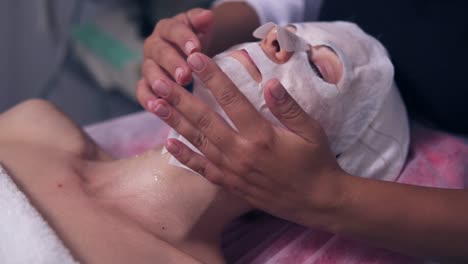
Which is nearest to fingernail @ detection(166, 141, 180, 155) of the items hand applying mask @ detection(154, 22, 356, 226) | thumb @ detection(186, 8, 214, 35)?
hand applying mask @ detection(154, 22, 356, 226)

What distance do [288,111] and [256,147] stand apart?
0.20 ft

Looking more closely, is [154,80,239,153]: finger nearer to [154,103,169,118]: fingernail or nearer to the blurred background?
[154,103,169,118]: fingernail

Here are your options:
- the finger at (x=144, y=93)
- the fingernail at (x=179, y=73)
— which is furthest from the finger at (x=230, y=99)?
the finger at (x=144, y=93)

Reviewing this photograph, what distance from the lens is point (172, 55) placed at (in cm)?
89

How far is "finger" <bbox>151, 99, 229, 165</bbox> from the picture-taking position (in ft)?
2.35

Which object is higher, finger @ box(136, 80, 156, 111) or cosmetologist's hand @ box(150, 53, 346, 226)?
cosmetologist's hand @ box(150, 53, 346, 226)

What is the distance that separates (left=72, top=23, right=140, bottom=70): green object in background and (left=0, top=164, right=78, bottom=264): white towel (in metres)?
1.04

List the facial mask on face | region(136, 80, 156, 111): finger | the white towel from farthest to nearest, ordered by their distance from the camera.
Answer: region(136, 80, 156, 111): finger, the facial mask on face, the white towel

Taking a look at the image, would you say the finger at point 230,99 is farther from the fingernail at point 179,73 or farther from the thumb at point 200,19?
the thumb at point 200,19

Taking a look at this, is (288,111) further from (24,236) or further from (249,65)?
(24,236)

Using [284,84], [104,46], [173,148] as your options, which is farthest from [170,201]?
[104,46]

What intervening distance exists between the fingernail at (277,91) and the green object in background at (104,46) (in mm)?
1116

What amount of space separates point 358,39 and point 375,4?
0.16 meters

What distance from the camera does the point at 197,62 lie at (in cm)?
71
